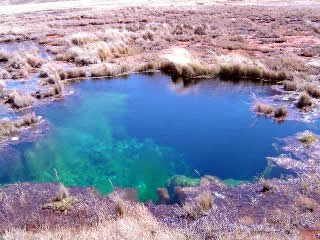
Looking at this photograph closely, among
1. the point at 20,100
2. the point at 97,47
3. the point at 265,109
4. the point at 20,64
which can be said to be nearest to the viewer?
the point at 265,109

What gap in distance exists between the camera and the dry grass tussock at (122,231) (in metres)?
7.52

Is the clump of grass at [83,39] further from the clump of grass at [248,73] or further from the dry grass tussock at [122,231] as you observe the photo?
the dry grass tussock at [122,231]

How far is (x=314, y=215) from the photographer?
897 centimetres

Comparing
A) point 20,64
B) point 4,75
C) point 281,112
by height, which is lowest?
point 281,112

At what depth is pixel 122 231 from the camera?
767cm

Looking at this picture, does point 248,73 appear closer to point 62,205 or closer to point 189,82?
point 189,82

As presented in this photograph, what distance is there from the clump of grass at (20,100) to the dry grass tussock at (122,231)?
9299mm

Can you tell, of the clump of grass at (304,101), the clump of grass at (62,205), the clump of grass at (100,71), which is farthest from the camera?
the clump of grass at (100,71)

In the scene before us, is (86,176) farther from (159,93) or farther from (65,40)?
(65,40)

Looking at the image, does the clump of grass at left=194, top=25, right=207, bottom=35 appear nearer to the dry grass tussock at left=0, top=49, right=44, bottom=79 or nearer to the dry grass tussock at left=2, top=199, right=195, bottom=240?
the dry grass tussock at left=0, top=49, right=44, bottom=79

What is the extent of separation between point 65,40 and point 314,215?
25.0 meters

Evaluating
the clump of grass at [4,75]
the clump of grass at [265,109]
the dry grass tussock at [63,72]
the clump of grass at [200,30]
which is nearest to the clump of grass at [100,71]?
the dry grass tussock at [63,72]

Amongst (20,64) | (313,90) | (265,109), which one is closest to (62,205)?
(265,109)

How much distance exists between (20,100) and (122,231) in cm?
1083
